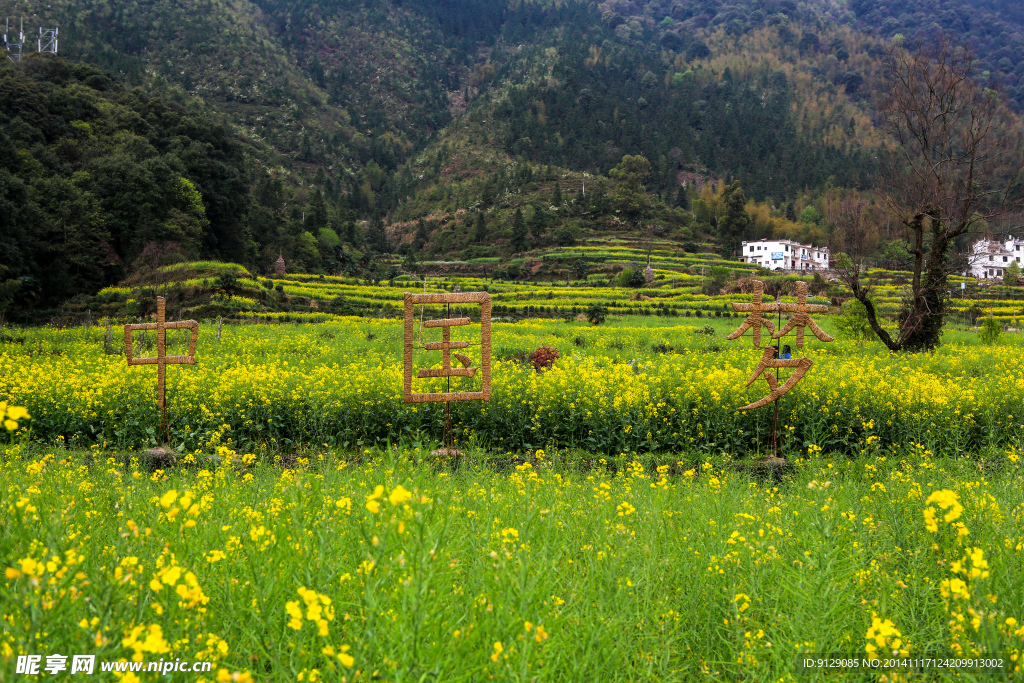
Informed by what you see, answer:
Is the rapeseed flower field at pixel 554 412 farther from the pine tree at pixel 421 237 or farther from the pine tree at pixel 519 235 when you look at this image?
the pine tree at pixel 421 237

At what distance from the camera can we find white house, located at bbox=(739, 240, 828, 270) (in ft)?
244

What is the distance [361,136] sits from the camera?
145875 millimetres

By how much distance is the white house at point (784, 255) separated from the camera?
74500 millimetres

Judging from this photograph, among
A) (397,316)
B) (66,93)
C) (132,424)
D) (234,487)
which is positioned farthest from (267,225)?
(234,487)

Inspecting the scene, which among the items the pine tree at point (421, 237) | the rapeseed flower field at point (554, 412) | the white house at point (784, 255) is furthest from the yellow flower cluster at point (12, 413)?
the pine tree at point (421, 237)

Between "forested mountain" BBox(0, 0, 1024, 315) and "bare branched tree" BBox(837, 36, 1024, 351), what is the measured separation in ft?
4.67

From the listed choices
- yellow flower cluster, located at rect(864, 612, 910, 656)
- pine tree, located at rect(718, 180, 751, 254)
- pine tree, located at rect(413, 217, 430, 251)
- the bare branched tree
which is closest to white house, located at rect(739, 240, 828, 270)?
pine tree, located at rect(718, 180, 751, 254)

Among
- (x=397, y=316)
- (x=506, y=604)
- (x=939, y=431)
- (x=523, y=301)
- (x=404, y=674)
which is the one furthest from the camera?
(x=523, y=301)

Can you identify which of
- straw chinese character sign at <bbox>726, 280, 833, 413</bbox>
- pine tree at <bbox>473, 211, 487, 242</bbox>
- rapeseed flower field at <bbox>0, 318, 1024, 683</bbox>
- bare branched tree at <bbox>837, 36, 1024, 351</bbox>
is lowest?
rapeseed flower field at <bbox>0, 318, 1024, 683</bbox>

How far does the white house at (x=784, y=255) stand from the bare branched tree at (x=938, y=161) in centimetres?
5889

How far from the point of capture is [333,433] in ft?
31.2

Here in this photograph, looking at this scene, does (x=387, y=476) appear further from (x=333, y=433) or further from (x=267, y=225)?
(x=267, y=225)

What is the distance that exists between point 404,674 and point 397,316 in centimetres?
3433

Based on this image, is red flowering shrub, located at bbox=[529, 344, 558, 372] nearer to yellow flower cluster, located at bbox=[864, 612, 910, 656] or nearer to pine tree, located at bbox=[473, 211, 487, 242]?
yellow flower cluster, located at bbox=[864, 612, 910, 656]
